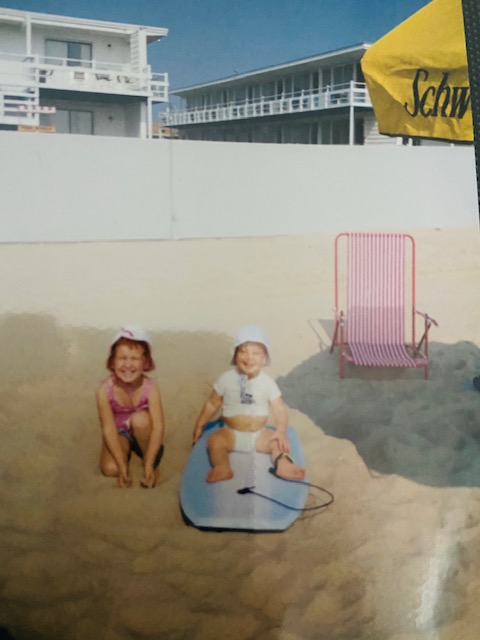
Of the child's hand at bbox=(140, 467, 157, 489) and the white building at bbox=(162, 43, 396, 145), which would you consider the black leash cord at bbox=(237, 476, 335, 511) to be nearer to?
the child's hand at bbox=(140, 467, 157, 489)

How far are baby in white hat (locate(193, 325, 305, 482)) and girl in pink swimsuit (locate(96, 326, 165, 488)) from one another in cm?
8

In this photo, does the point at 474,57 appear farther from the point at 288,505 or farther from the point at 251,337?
the point at 288,505

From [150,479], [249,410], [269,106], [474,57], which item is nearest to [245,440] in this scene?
[249,410]

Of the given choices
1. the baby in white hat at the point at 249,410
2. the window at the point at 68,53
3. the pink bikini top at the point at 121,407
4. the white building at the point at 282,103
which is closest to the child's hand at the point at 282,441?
the baby in white hat at the point at 249,410

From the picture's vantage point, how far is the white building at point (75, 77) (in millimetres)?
909

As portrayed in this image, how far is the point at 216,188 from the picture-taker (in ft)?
3.61

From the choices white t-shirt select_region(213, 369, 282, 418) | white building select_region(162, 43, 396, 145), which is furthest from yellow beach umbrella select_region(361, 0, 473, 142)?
white t-shirt select_region(213, 369, 282, 418)

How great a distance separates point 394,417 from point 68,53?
854 millimetres

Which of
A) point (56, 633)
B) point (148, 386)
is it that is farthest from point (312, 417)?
point (56, 633)

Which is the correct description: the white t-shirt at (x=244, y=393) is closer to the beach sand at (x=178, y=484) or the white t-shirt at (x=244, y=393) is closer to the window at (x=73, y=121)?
the beach sand at (x=178, y=484)

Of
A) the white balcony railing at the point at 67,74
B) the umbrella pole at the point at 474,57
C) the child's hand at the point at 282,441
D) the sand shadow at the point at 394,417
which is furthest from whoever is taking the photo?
the sand shadow at the point at 394,417

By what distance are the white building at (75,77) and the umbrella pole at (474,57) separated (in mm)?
469

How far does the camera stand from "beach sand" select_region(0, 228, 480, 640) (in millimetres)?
1066

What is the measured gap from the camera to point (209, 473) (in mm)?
1104
